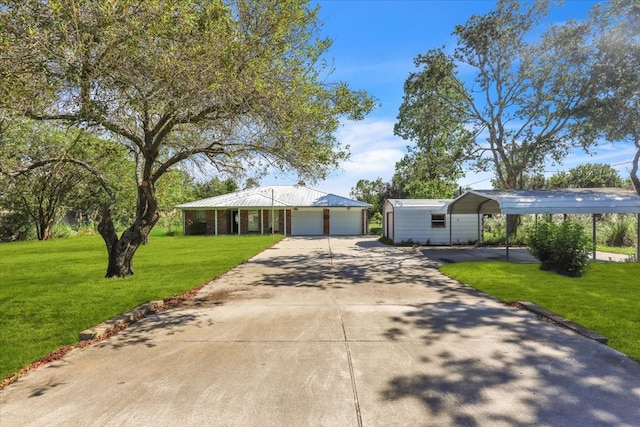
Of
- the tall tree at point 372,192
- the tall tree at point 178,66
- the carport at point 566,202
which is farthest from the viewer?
the tall tree at point 372,192

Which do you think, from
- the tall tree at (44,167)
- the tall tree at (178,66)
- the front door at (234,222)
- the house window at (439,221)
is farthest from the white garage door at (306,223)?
the tall tree at (178,66)

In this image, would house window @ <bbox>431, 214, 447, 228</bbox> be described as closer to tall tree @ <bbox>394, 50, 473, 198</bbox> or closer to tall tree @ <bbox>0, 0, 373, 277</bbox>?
tall tree @ <bbox>394, 50, 473, 198</bbox>

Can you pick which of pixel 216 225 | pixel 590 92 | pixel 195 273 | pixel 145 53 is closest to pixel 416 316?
A: pixel 145 53

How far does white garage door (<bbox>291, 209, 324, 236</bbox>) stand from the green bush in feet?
71.8

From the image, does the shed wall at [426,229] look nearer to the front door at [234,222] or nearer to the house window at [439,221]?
the house window at [439,221]

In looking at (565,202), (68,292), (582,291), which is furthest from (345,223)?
(68,292)

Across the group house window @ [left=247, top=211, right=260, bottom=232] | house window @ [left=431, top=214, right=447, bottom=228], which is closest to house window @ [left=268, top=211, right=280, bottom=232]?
house window @ [left=247, top=211, right=260, bottom=232]

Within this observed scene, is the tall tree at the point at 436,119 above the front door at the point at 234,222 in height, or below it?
above

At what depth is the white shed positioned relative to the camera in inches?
866

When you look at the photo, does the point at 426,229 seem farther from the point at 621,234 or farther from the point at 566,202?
the point at 621,234

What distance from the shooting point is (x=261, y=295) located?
8219 mm

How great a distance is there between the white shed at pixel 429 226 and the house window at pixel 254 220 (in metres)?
14.5

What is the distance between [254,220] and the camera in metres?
33.1

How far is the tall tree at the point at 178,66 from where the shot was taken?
4.89 metres
